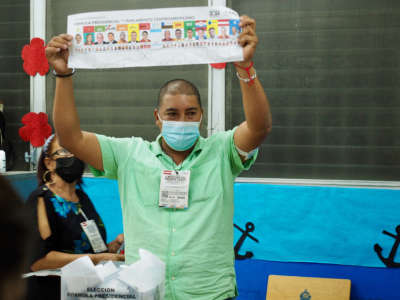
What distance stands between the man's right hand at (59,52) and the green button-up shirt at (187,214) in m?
0.28

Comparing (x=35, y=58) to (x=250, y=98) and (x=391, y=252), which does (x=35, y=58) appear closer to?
(x=250, y=98)

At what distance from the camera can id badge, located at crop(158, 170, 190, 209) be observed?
1.48 meters

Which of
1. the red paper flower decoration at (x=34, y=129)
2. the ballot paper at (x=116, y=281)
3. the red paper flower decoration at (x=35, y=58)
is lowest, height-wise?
the ballot paper at (x=116, y=281)

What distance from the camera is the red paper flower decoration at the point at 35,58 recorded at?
3.62 metres

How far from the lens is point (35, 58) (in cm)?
363

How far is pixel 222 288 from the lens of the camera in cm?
146

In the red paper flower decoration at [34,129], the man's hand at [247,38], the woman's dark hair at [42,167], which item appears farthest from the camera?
the red paper flower decoration at [34,129]

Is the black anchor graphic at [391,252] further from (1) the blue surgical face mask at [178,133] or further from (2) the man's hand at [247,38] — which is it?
(2) the man's hand at [247,38]

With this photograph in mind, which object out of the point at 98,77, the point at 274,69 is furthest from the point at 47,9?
the point at 274,69

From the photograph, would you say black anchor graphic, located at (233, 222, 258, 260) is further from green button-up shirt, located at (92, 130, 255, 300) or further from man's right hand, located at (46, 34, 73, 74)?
man's right hand, located at (46, 34, 73, 74)

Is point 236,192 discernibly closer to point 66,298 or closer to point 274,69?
point 274,69

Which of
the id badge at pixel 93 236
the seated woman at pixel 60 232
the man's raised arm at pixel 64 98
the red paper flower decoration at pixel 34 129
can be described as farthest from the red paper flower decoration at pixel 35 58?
the man's raised arm at pixel 64 98

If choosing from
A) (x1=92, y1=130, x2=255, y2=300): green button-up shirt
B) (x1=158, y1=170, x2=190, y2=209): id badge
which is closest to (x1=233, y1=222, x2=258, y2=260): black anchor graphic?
(x1=92, y1=130, x2=255, y2=300): green button-up shirt

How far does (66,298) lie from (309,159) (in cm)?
251
